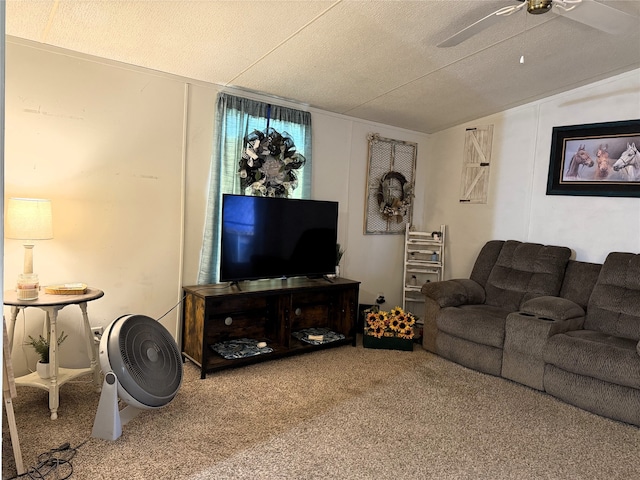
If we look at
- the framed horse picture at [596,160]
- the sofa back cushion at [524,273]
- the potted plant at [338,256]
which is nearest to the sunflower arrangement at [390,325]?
the potted plant at [338,256]

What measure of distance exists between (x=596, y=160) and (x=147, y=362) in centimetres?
393

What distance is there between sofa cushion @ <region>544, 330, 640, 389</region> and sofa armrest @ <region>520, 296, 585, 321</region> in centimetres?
17

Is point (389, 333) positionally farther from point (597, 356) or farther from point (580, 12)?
point (580, 12)

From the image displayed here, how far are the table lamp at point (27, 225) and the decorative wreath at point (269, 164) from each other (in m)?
1.53

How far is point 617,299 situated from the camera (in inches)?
137

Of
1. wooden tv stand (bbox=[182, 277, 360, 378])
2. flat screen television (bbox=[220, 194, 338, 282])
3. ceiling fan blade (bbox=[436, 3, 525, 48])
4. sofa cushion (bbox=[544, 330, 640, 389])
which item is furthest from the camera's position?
flat screen television (bbox=[220, 194, 338, 282])

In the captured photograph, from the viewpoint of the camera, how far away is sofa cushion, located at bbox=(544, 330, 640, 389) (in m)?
2.82

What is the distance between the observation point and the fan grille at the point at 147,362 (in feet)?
7.90

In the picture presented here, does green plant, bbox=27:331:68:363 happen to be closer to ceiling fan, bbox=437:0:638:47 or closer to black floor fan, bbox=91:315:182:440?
black floor fan, bbox=91:315:182:440

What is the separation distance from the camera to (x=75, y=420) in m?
2.54

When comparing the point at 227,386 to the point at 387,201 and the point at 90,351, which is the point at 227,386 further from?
the point at 387,201

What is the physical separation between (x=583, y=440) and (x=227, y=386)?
220 centimetres

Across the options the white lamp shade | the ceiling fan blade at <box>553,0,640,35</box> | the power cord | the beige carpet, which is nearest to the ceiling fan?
the ceiling fan blade at <box>553,0,640,35</box>

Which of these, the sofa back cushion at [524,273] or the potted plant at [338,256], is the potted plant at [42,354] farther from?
the sofa back cushion at [524,273]
